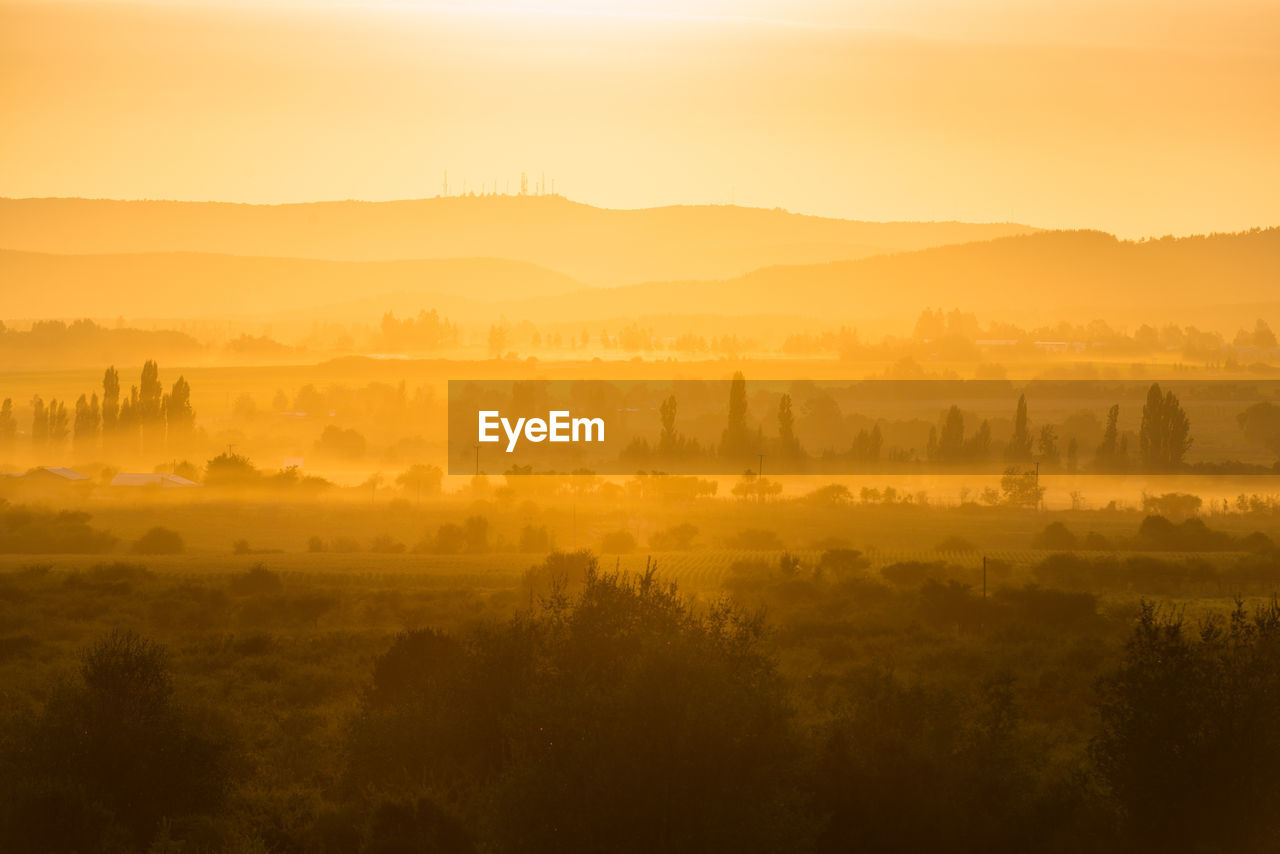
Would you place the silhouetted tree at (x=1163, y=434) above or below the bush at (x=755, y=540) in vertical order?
above

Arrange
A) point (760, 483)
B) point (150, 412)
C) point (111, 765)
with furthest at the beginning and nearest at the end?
point (150, 412), point (760, 483), point (111, 765)

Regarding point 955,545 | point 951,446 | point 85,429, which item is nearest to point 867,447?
point 951,446

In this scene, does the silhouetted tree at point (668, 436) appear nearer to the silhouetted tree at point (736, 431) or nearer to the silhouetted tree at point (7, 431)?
the silhouetted tree at point (736, 431)

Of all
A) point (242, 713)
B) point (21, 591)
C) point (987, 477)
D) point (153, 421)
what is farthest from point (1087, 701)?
point (153, 421)

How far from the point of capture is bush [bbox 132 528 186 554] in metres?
90.9

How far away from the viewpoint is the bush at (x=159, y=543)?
90875 mm

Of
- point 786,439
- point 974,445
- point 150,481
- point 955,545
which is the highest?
point 786,439

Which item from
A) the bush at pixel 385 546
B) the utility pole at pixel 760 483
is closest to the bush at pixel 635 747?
the bush at pixel 385 546

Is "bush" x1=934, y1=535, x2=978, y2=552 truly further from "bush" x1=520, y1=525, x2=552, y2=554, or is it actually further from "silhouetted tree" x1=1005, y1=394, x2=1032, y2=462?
"silhouetted tree" x1=1005, y1=394, x2=1032, y2=462

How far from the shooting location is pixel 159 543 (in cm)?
9256

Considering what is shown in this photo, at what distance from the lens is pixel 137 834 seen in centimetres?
2291

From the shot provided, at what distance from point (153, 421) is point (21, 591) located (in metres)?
112

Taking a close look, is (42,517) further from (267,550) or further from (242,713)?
(242,713)

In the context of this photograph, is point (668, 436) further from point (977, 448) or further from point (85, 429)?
point (85, 429)
